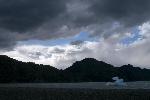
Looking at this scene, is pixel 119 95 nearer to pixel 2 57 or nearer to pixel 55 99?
pixel 55 99

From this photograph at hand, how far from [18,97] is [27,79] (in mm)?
23237

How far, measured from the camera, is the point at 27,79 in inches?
2530

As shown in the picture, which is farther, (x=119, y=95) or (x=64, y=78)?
(x=64, y=78)

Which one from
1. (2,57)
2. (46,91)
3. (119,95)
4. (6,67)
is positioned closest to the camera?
(119,95)

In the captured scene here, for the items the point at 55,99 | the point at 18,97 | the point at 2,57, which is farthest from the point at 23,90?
the point at 2,57

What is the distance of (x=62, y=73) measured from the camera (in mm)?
67438

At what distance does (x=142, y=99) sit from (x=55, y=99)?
8.82 m

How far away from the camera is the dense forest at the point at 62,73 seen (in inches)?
2491

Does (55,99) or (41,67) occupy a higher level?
(41,67)

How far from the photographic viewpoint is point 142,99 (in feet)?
122

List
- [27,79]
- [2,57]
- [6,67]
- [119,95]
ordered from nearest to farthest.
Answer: [119,95]
[27,79]
[6,67]
[2,57]

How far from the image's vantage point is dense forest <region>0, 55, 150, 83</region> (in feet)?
208

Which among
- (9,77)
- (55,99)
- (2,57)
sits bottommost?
(55,99)

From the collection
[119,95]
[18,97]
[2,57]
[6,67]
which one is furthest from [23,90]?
[2,57]
